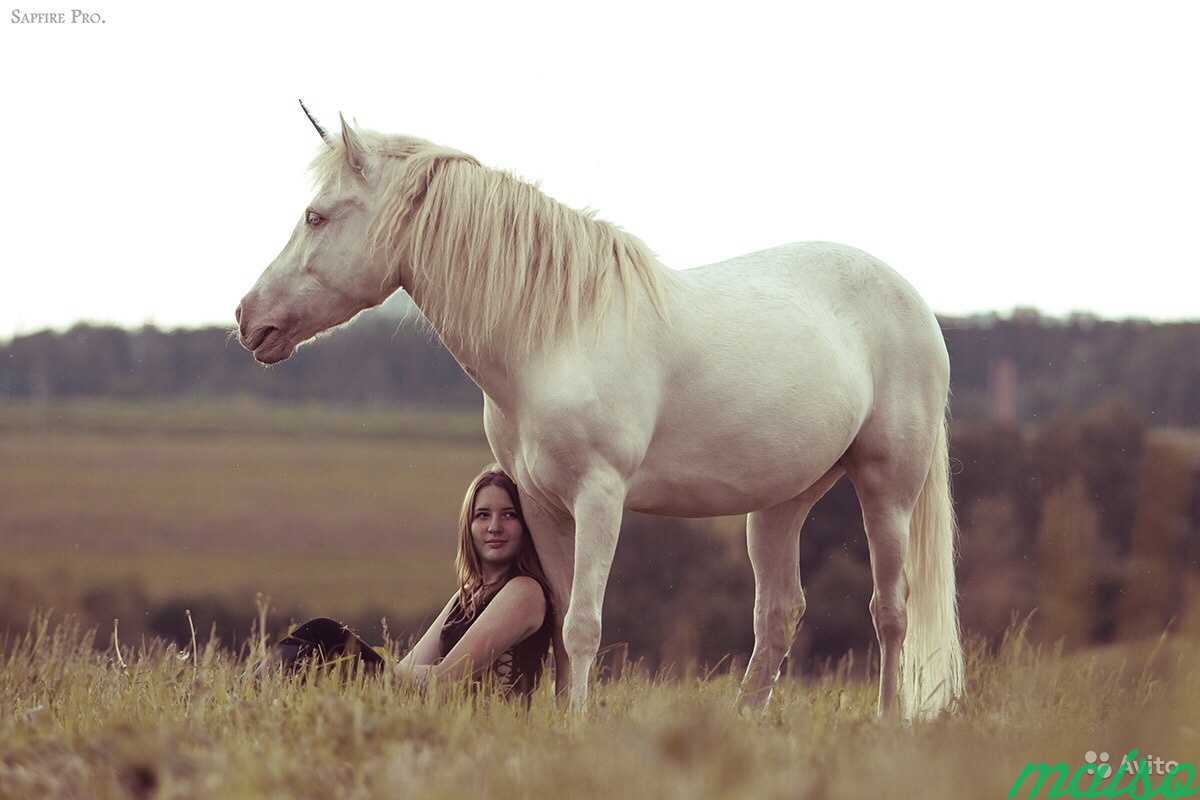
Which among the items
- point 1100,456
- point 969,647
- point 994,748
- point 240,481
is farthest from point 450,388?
point 994,748

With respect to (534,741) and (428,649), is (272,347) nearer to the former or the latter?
(428,649)

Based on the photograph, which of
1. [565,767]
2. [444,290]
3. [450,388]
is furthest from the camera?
[450,388]

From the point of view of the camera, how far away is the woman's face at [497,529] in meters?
4.96

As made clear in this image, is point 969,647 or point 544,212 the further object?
point 969,647

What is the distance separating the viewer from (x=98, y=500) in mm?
57312

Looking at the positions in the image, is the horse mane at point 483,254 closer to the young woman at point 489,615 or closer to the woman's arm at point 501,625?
the young woman at point 489,615

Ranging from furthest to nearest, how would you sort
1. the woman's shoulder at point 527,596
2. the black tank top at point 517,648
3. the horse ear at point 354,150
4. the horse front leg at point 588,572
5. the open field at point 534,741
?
the black tank top at point 517,648
the woman's shoulder at point 527,596
the horse ear at point 354,150
the horse front leg at point 588,572
the open field at point 534,741

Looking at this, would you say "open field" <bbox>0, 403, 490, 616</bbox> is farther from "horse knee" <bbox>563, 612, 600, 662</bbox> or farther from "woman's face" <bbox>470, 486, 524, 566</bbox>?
"horse knee" <bbox>563, 612, 600, 662</bbox>

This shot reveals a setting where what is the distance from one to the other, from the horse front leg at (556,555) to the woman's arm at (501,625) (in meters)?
0.14

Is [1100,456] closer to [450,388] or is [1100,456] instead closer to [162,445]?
[450,388]

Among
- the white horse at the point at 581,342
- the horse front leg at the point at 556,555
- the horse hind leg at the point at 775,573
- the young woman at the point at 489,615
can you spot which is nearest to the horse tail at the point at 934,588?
the white horse at the point at 581,342

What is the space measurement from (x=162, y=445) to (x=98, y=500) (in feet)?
19.5

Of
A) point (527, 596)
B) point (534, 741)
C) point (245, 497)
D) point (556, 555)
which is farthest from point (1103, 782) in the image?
point (245, 497)

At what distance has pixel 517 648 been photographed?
16.4 feet
